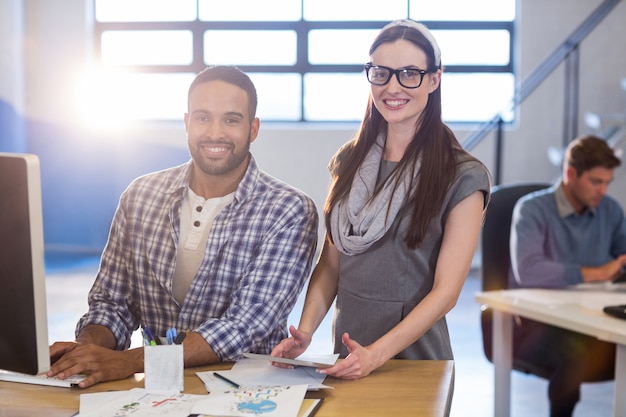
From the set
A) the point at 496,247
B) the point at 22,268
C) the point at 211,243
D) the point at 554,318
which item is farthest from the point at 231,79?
the point at 496,247

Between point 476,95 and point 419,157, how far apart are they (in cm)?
657

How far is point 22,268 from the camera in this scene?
1.15 m

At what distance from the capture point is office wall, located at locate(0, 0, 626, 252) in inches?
308

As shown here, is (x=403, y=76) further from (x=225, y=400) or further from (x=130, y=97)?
(x=130, y=97)

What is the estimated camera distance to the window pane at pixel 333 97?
8422 millimetres

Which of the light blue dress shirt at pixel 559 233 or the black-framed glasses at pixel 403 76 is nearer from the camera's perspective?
the black-framed glasses at pixel 403 76

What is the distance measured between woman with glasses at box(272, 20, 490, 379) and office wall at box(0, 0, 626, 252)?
612 cm

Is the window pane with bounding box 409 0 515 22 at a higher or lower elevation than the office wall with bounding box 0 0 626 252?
higher

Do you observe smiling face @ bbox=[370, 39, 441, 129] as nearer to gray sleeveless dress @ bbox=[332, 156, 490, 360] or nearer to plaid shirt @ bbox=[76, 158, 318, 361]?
gray sleeveless dress @ bbox=[332, 156, 490, 360]

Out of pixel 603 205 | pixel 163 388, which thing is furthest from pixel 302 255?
pixel 603 205

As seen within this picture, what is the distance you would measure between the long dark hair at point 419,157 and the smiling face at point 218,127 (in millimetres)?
245

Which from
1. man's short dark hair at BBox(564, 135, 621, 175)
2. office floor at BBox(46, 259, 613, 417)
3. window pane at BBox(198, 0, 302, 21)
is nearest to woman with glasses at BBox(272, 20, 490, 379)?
man's short dark hair at BBox(564, 135, 621, 175)

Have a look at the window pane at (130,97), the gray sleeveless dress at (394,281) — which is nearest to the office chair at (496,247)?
the gray sleeveless dress at (394,281)

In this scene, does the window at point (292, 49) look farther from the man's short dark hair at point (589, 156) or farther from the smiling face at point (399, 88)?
the smiling face at point (399, 88)
